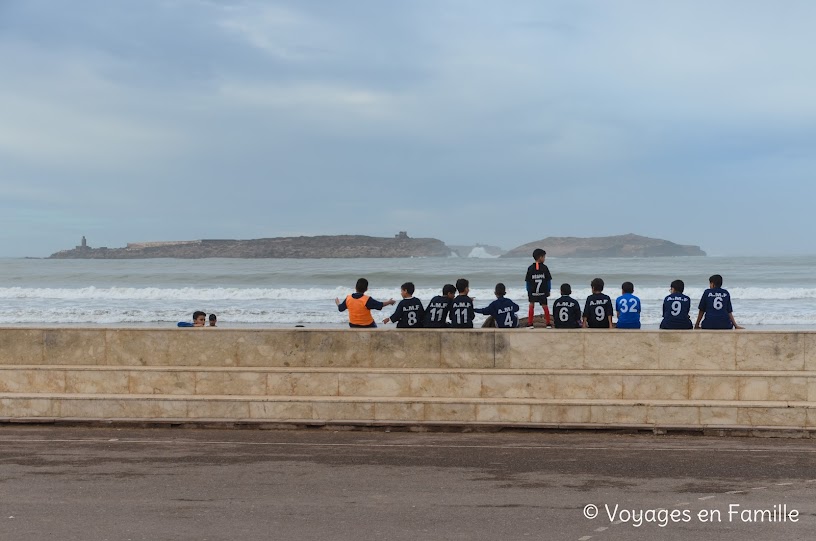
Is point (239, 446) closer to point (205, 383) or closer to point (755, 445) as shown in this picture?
point (205, 383)

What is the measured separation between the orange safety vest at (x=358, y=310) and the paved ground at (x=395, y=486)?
2260 mm

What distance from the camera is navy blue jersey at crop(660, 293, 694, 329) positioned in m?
12.5

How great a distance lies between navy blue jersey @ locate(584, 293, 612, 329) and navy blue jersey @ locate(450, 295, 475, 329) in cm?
158

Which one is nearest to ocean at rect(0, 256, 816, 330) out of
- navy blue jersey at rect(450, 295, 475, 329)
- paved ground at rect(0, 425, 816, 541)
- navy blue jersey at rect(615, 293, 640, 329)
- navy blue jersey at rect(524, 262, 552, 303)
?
navy blue jersey at rect(524, 262, 552, 303)

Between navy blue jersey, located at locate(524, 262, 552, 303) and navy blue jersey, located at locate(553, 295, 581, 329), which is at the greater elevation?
navy blue jersey, located at locate(524, 262, 552, 303)

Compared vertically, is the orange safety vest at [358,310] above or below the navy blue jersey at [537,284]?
below

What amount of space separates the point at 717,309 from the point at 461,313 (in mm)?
3396

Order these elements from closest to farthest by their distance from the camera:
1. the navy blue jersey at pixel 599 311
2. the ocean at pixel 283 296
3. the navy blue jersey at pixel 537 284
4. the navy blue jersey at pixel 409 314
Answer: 1. the navy blue jersey at pixel 409 314
2. the navy blue jersey at pixel 599 311
3. the navy blue jersey at pixel 537 284
4. the ocean at pixel 283 296

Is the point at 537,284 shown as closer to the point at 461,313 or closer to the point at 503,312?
the point at 503,312

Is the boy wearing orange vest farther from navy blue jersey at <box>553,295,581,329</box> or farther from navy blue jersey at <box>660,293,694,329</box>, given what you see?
navy blue jersey at <box>660,293,694,329</box>

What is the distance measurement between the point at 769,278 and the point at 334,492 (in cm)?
6137

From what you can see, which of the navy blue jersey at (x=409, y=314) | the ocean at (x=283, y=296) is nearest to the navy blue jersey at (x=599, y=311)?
the navy blue jersey at (x=409, y=314)

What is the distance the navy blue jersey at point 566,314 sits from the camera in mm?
12500

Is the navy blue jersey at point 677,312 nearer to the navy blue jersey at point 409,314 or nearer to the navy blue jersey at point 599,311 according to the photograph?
the navy blue jersey at point 599,311
